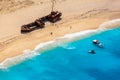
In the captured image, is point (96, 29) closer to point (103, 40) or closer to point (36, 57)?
point (103, 40)

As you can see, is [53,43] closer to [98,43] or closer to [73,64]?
[73,64]

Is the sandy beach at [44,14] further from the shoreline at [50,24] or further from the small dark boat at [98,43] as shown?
the small dark boat at [98,43]

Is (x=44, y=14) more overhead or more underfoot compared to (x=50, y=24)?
more overhead

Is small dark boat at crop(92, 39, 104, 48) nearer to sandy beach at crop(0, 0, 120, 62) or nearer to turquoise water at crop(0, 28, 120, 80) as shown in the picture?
turquoise water at crop(0, 28, 120, 80)

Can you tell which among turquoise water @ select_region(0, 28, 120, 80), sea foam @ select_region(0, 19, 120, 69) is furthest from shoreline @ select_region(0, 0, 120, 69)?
turquoise water @ select_region(0, 28, 120, 80)

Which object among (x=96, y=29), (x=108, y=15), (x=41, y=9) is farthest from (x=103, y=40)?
(x=41, y=9)

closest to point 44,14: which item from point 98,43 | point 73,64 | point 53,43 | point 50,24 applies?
point 50,24
